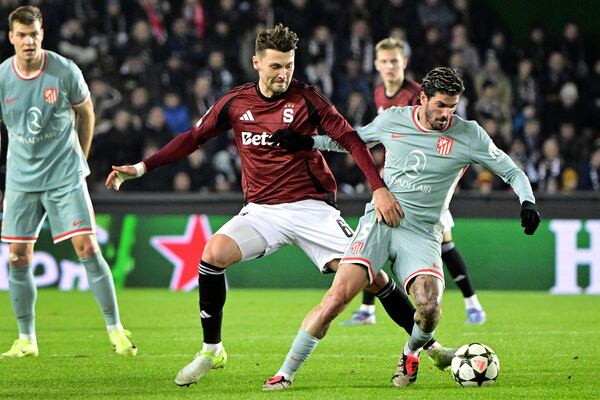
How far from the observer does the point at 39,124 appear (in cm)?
852

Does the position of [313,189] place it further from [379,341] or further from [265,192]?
[379,341]

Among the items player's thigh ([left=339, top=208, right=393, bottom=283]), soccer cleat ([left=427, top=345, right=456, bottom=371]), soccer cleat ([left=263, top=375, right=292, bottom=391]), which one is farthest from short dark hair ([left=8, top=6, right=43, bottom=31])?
soccer cleat ([left=427, top=345, right=456, bottom=371])

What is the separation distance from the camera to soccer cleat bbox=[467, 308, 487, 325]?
36.6 feet

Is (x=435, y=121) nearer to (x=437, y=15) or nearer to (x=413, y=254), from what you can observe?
(x=413, y=254)

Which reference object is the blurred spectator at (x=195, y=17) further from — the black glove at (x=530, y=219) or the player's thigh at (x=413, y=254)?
the black glove at (x=530, y=219)

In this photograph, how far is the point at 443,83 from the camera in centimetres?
705

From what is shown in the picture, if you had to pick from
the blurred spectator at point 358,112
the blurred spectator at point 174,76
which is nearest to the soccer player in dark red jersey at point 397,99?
the blurred spectator at point 358,112

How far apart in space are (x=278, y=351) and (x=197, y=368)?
6.57ft

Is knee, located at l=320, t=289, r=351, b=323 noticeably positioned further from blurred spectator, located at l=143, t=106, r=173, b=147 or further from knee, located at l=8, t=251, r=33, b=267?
blurred spectator, located at l=143, t=106, r=173, b=147

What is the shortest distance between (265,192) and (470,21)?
43.2 feet

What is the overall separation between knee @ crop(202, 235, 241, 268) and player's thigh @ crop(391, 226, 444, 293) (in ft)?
3.14

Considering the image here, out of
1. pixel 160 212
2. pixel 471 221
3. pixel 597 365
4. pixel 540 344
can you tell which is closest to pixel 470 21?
pixel 471 221

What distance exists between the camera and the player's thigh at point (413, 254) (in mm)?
7137

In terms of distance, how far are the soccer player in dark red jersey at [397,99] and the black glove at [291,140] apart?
344cm
